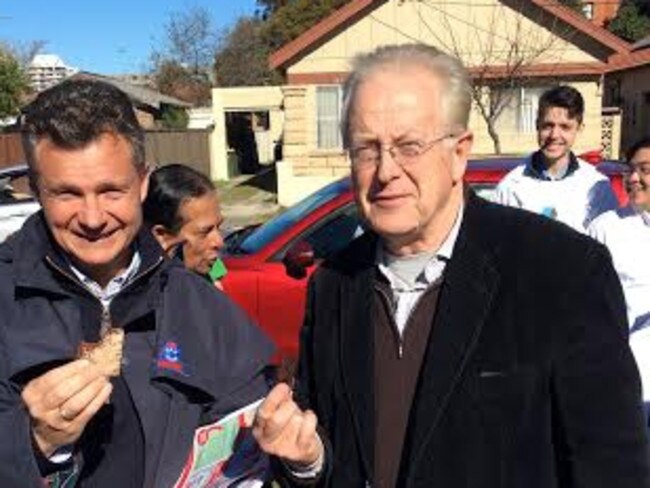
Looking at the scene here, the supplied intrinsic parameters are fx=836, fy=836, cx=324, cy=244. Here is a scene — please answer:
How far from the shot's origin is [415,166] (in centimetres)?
198

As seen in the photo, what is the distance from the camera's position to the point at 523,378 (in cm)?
186

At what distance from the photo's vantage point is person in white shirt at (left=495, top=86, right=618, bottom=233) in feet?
15.4

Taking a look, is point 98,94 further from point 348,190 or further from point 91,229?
point 348,190

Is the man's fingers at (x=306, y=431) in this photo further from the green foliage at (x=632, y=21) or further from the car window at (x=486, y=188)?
the green foliage at (x=632, y=21)

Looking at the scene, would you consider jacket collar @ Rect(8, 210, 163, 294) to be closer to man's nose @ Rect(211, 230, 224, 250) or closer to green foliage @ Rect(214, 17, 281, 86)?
man's nose @ Rect(211, 230, 224, 250)

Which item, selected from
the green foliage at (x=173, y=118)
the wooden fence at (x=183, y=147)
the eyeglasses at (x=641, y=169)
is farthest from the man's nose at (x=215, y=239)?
the green foliage at (x=173, y=118)

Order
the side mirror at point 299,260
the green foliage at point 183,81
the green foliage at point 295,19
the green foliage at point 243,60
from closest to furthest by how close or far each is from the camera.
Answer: the side mirror at point 299,260 → the green foliage at point 295,19 → the green foliage at point 243,60 → the green foliage at point 183,81

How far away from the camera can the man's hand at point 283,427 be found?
1.89m

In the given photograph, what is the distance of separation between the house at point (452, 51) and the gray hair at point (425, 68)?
1785 centimetres

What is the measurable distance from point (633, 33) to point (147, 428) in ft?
146

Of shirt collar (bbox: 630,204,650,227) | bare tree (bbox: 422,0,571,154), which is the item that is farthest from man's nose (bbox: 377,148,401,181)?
bare tree (bbox: 422,0,571,154)

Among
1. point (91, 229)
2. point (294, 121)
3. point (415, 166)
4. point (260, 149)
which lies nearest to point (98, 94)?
point (91, 229)

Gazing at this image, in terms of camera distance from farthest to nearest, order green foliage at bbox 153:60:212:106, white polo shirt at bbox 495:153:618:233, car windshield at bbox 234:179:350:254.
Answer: green foliage at bbox 153:60:212:106 → car windshield at bbox 234:179:350:254 → white polo shirt at bbox 495:153:618:233

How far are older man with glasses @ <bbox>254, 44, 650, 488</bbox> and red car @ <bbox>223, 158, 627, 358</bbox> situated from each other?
132 inches
